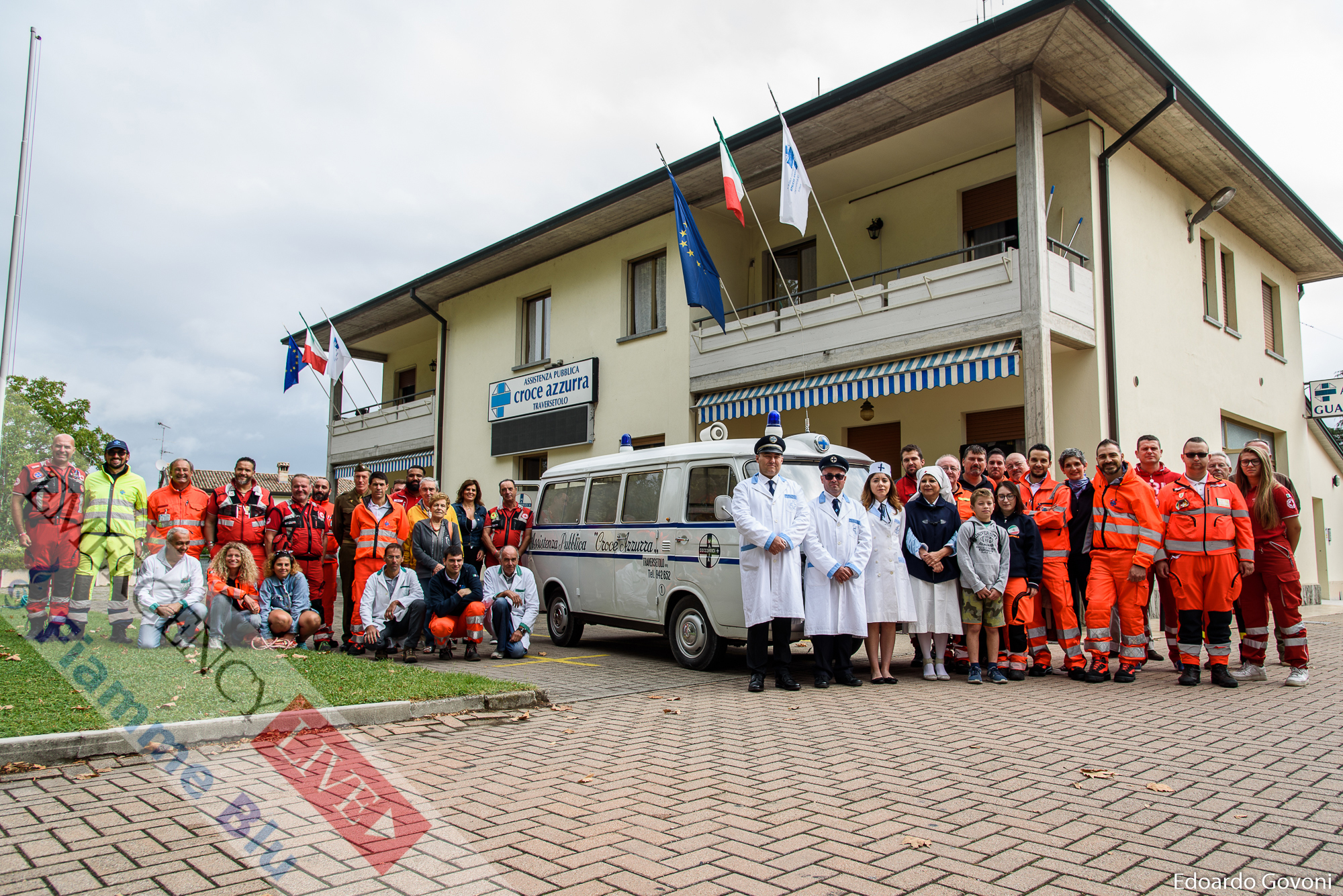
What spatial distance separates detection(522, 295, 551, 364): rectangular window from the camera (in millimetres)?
21188

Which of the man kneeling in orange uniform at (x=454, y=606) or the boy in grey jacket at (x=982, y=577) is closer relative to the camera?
the boy in grey jacket at (x=982, y=577)

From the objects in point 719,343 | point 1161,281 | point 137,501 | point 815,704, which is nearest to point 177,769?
point 815,704

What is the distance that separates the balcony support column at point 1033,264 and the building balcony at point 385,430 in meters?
16.9

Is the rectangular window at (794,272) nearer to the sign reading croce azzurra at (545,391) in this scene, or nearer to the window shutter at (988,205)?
the window shutter at (988,205)

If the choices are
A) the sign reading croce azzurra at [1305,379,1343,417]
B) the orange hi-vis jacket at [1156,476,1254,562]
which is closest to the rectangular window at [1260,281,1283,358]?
the sign reading croce azzurra at [1305,379,1343,417]

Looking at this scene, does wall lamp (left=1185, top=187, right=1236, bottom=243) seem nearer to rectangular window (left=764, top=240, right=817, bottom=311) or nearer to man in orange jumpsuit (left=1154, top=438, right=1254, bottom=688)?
rectangular window (left=764, top=240, right=817, bottom=311)

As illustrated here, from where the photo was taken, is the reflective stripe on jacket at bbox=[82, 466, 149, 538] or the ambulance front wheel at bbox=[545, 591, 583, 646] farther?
the ambulance front wheel at bbox=[545, 591, 583, 646]

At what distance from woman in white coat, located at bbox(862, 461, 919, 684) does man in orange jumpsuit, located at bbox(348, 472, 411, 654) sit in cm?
492

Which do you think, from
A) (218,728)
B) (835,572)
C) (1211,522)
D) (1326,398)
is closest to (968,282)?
(1211,522)

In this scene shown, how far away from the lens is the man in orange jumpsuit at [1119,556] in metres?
7.48

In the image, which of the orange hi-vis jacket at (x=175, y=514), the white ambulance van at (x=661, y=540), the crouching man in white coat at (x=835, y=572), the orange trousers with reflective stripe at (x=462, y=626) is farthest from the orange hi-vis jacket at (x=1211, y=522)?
the orange hi-vis jacket at (x=175, y=514)

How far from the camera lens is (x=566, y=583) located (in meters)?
10.3

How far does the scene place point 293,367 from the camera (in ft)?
81.4

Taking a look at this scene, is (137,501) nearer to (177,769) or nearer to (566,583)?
(566,583)
